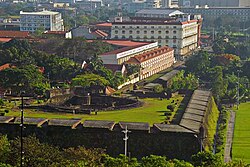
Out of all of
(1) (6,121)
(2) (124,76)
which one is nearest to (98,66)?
(2) (124,76)

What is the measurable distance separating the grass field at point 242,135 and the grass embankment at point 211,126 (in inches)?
57.9

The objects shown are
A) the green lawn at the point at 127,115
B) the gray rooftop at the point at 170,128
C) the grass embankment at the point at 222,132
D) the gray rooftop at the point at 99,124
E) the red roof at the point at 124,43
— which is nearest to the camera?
the gray rooftop at the point at 170,128

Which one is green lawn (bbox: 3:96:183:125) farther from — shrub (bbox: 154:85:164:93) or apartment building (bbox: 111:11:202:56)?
apartment building (bbox: 111:11:202:56)

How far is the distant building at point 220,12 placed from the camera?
427 ft

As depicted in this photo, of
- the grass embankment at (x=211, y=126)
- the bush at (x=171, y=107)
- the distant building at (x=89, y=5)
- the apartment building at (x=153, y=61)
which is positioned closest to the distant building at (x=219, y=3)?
the distant building at (x=89, y=5)

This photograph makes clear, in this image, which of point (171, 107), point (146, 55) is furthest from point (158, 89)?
point (146, 55)

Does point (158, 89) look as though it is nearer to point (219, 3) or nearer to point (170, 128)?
point (170, 128)

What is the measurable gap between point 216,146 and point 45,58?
2594cm

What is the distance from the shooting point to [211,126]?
3491 cm

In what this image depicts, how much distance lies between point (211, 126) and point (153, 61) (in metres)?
29.2

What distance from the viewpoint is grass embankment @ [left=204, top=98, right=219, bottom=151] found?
99.1 feet

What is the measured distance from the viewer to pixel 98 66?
51844 millimetres

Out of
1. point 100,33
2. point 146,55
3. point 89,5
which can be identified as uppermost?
point 89,5

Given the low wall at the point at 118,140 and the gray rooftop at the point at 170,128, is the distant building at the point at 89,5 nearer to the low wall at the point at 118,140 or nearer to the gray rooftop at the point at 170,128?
the low wall at the point at 118,140
